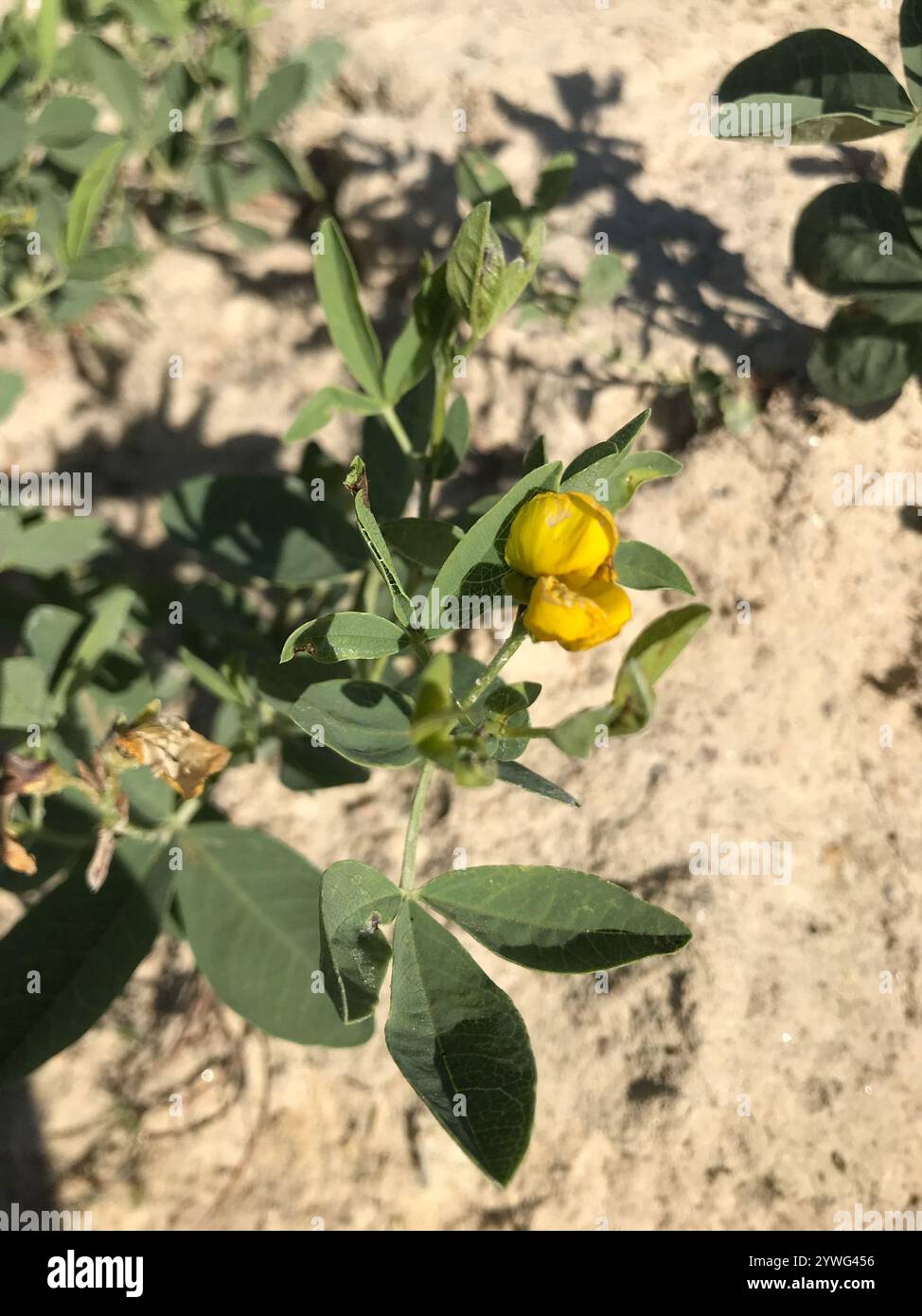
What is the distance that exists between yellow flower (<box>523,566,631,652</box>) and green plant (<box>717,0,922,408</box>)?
100cm

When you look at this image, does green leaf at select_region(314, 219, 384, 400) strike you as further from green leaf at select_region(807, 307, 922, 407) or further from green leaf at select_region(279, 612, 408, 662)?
green leaf at select_region(807, 307, 922, 407)

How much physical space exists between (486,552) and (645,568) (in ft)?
1.00

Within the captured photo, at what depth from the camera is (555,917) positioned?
1333 millimetres

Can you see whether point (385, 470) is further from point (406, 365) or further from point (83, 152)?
point (83, 152)

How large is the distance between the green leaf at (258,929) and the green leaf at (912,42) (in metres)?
1.72


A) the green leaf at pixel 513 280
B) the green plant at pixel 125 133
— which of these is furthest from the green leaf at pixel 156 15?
the green leaf at pixel 513 280

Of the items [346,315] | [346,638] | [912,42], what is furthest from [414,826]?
[912,42]

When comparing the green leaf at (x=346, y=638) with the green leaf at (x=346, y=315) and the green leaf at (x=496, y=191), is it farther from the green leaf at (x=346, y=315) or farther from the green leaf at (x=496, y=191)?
the green leaf at (x=496, y=191)

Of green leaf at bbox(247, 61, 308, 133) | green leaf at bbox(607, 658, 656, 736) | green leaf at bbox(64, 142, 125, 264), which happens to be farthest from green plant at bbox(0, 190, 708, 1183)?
green leaf at bbox(247, 61, 308, 133)

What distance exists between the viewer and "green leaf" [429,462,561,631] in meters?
1.21

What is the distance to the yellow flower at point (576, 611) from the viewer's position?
3.66 ft

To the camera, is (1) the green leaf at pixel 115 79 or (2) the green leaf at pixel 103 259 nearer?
(2) the green leaf at pixel 103 259
